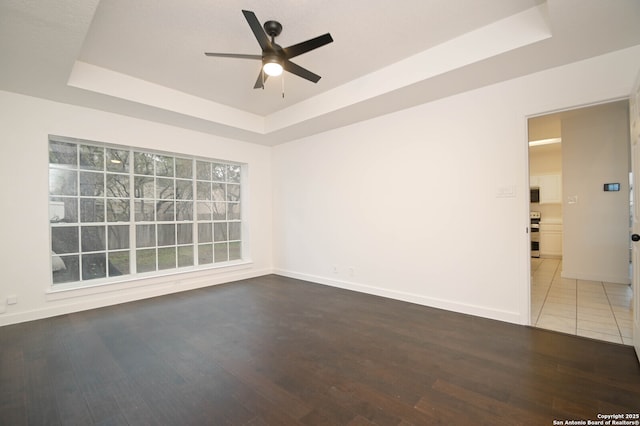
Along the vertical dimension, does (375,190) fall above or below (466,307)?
above

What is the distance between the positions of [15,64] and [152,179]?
2.05m

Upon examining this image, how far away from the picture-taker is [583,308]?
3.43m

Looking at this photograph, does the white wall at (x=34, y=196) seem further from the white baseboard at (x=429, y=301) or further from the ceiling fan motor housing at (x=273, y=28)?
the white baseboard at (x=429, y=301)

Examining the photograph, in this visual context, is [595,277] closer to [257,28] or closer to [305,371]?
[305,371]

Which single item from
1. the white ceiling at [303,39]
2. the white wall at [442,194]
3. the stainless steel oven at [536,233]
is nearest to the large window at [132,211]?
the white ceiling at [303,39]

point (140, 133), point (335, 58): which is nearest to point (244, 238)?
point (140, 133)

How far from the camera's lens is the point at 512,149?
10.2 ft

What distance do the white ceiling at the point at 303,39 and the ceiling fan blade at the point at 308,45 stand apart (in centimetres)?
37

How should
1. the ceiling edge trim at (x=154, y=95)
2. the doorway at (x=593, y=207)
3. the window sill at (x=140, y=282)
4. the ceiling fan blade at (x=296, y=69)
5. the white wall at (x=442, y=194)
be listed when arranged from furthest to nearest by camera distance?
the doorway at (x=593, y=207)
the window sill at (x=140, y=282)
the ceiling edge trim at (x=154, y=95)
the white wall at (x=442, y=194)
the ceiling fan blade at (x=296, y=69)

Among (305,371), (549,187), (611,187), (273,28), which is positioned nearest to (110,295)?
(305,371)

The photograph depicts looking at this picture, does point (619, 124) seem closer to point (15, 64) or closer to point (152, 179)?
point (152, 179)

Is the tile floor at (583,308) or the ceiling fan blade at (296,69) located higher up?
the ceiling fan blade at (296,69)

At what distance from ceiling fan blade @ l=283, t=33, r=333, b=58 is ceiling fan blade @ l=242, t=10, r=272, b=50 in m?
0.17

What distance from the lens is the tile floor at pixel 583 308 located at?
2826 millimetres
